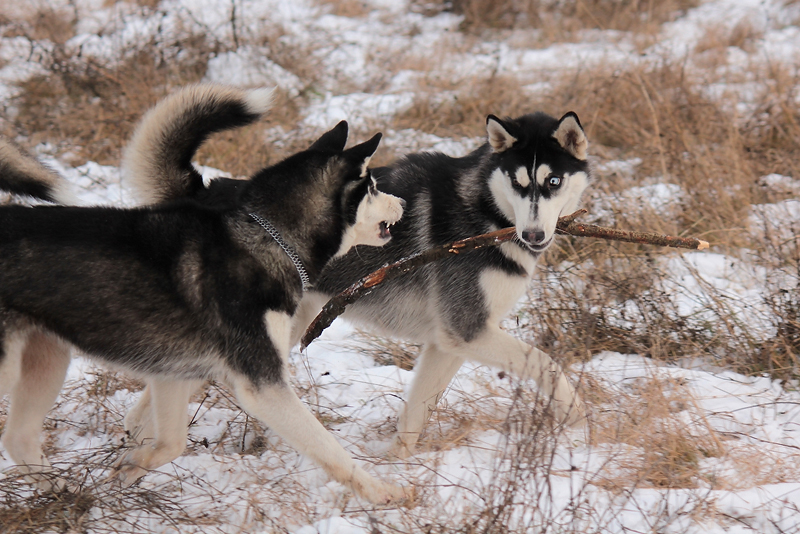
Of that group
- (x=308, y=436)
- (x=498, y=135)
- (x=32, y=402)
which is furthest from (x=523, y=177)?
(x=32, y=402)

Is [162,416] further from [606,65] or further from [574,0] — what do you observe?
[574,0]

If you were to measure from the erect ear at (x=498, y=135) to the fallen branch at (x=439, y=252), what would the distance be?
1.38 ft

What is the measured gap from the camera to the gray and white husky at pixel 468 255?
10.5 feet

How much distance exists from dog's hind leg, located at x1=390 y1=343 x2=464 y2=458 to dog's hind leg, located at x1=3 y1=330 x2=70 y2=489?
59.8 inches

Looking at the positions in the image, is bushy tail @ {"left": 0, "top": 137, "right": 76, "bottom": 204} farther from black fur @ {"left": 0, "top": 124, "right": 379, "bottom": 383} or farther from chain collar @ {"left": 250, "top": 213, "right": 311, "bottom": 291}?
chain collar @ {"left": 250, "top": 213, "right": 311, "bottom": 291}

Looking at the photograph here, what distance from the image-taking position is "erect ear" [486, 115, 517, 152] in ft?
10.7

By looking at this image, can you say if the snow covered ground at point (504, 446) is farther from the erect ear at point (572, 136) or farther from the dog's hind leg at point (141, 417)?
the erect ear at point (572, 136)

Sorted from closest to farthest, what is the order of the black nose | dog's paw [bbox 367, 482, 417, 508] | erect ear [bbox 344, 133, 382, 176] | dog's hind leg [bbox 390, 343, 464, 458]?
dog's paw [bbox 367, 482, 417, 508] → erect ear [bbox 344, 133, 382, 176] → the black nose → dog's hind leg [bbox 390, 343, 464, 458]

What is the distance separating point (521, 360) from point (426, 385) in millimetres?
518

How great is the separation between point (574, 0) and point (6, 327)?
953 centimetres

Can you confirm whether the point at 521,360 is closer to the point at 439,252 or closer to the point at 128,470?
the point at 439,252

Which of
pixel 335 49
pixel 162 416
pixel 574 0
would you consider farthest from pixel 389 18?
pixel 162 416

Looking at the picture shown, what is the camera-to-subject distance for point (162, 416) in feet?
10.1

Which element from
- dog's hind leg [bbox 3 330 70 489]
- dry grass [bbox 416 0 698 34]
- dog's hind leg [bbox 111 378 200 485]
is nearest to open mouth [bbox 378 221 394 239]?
dog's hind leg [bbox 111 378 200 485]
